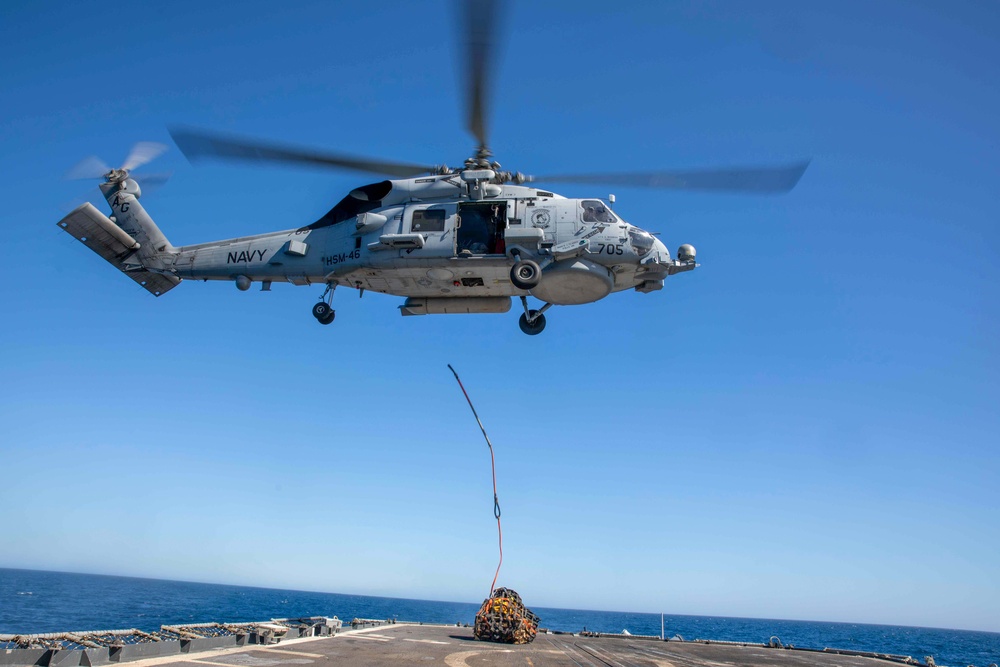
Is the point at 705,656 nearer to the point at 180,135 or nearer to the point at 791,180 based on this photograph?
the point at 791,180

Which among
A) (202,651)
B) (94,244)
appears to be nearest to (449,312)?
(202,651)

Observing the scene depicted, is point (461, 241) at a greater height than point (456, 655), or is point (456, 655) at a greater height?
point (461, 241)

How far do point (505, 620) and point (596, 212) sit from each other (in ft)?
35.6

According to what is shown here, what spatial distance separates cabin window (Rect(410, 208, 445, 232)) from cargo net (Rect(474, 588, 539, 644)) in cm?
991

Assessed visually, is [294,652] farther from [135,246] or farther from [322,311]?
[135,246]

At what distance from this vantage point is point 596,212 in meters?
16.4

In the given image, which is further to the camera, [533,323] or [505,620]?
[505,620]

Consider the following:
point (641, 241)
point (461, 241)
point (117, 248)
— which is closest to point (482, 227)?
point (461, 241)

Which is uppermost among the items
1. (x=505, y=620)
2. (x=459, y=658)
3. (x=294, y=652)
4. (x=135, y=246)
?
(x=135, y=246)

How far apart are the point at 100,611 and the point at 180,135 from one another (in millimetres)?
83495

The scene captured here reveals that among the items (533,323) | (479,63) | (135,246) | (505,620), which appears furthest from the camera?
(135,246)

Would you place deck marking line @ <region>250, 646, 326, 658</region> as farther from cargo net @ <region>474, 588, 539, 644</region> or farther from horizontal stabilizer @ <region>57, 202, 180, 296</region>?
horizontal stabilizer @ <region>57, 202, 180, 296</region>

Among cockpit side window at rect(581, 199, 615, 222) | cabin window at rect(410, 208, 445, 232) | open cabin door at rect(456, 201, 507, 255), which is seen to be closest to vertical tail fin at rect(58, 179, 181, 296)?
cabin window at rect(410, 208, 445, 232)

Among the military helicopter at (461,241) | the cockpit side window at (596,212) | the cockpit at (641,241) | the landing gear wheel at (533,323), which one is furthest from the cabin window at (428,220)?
the cockpit at (641,241)
